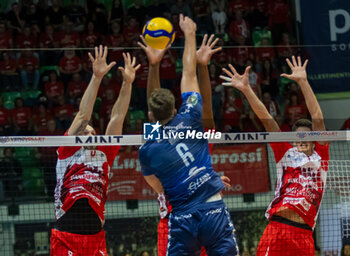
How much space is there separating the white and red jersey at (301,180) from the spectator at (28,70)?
9.00 metres

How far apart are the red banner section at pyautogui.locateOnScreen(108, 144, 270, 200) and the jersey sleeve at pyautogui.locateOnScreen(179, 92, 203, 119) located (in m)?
6.62

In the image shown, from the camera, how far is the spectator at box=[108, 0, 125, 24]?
50.5ft

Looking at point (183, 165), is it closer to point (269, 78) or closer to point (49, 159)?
point (49, 159)

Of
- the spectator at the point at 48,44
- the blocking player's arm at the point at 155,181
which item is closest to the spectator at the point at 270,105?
the spectator at the point at 48,44

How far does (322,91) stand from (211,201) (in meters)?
9.44

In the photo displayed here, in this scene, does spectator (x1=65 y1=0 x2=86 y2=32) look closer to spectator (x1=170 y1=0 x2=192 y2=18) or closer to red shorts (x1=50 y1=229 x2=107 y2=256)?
spectator (x1=170 y1=0 x2=192 y2=18)

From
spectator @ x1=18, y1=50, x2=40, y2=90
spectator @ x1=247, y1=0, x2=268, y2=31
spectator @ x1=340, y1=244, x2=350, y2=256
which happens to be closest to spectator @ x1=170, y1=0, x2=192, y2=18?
spectator @ x1=247, y1=0, x2=268, y2=31

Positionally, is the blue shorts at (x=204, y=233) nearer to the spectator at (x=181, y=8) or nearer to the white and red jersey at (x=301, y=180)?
the white and red jersey at (x=301, y=180)

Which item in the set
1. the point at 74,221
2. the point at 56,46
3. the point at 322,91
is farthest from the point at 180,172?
the point at 56,46

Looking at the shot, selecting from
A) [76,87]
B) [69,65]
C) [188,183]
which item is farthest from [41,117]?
[188,183]

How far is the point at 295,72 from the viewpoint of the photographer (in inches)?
267

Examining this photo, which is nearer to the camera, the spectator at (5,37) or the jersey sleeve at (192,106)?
the jersey sleeve at (192,106)

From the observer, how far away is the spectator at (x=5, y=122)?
13.4 metres

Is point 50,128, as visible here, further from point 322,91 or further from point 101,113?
point 322,91
